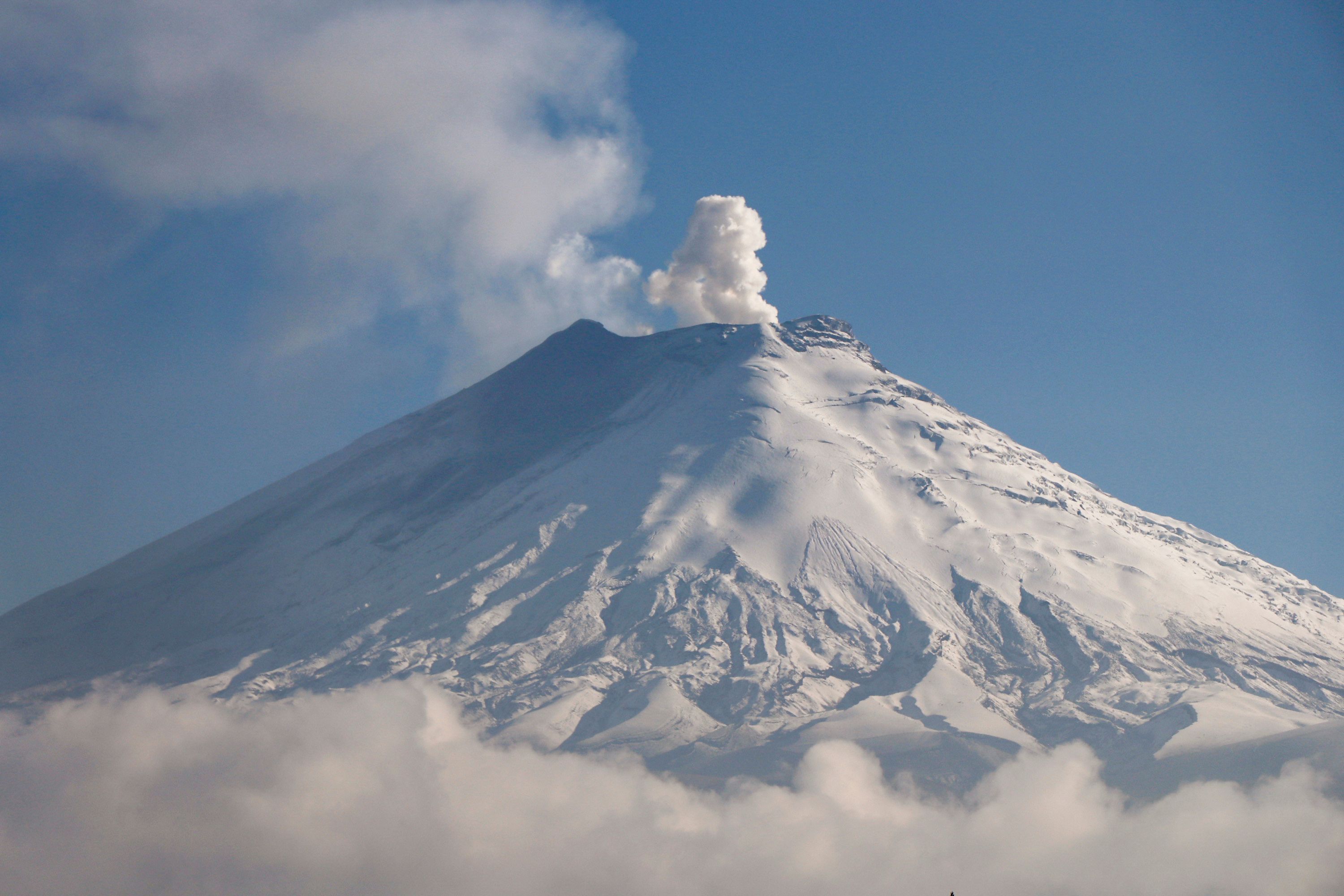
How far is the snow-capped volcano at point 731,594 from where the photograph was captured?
112 m

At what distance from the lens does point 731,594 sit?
124750 mm

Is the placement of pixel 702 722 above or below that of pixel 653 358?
below

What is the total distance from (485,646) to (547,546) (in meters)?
17.0

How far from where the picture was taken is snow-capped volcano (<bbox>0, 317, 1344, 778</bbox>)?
112 metres

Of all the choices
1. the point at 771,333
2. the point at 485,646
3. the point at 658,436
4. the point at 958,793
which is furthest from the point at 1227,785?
the point at 771,333

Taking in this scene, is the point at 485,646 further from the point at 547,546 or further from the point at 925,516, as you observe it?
the point at 925,516

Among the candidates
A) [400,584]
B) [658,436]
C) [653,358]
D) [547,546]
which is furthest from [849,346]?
[400,584]

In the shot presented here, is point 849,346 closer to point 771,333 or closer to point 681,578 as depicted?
point 771,333

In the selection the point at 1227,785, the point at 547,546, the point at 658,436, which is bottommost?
the point at 1227,785

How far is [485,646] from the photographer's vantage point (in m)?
122

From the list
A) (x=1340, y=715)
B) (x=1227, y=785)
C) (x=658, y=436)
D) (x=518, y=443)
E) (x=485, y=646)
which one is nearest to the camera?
(x=1227, y=785)

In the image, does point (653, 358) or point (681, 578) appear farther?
point (653, 358)

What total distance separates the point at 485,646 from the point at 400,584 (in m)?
19.4

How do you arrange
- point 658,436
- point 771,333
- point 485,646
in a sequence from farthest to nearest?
1. point 771,333
2. point 658,436
3. point 485,646
